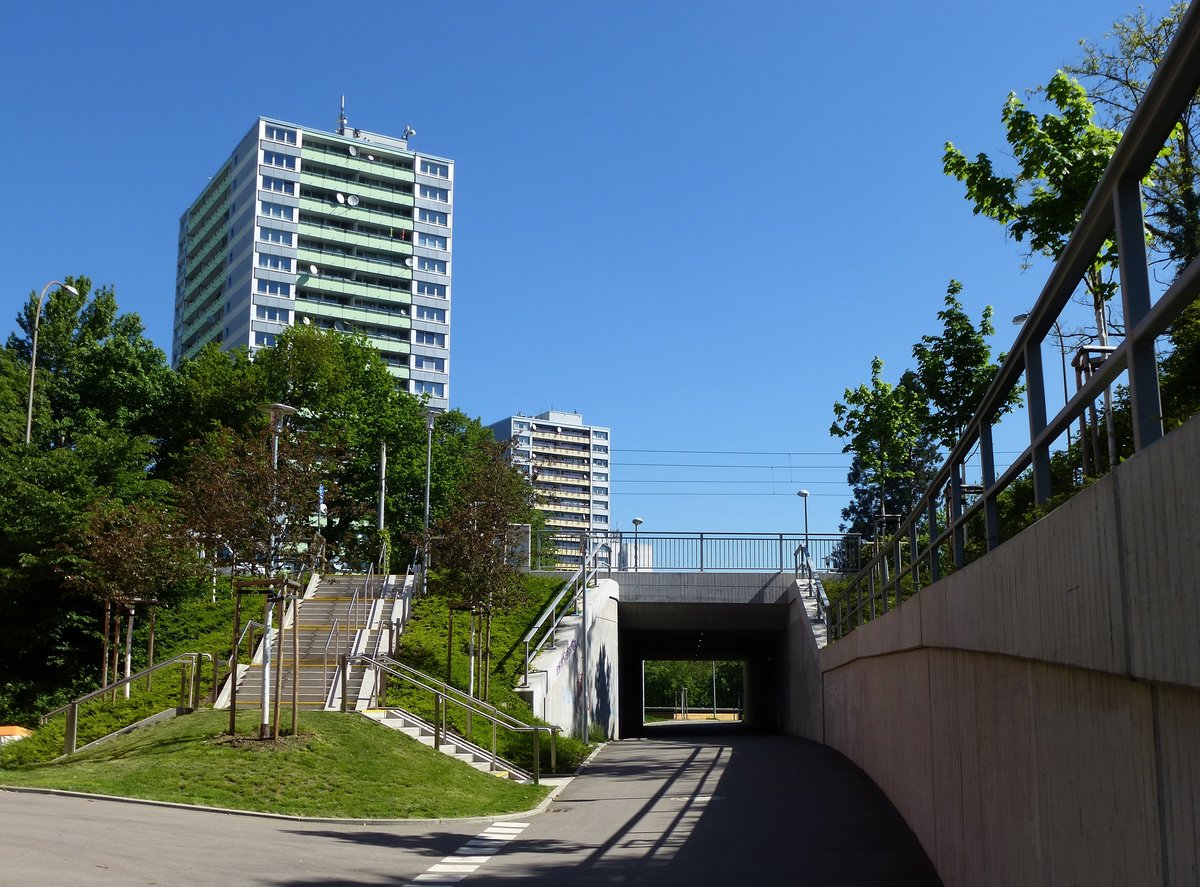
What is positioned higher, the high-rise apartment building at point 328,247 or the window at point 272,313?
the high-rise apartment building at point 328,247

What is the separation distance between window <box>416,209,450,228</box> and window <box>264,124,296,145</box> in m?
14.5

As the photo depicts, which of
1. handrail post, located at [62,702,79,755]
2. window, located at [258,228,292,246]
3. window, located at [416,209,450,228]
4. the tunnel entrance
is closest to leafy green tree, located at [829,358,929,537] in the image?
handrail post, located at [62,702,79,755]

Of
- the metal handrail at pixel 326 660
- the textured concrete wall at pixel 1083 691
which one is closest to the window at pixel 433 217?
the metal handrail at pixel 326 660

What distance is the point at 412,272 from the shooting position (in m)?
121

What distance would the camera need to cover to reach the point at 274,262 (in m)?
112

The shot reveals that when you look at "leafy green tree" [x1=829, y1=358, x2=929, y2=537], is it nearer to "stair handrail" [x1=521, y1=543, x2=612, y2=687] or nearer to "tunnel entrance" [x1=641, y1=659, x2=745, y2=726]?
"stair handrail" [x1=521, y1=543, x2=612, y2=687]

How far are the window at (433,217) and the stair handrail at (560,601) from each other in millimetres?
92822

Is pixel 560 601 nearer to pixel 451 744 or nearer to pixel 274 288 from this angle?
pixel 451 744

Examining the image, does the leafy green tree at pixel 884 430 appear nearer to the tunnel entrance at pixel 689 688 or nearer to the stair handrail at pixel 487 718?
the stair handrail at pixel 487 718

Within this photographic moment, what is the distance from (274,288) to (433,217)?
69.5 ft

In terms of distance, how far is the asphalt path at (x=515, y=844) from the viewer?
34.6 ft

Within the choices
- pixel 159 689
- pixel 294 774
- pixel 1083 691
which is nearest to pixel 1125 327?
pixel 1083 691

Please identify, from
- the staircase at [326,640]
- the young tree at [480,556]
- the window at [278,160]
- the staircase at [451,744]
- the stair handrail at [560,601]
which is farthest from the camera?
the window at [278,160]

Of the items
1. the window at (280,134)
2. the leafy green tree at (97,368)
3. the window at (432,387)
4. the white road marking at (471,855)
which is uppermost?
the window at (280,134)
